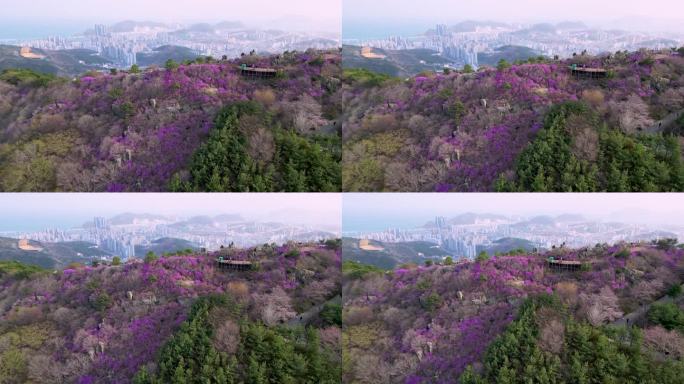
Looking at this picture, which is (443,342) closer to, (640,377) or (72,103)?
(640,377)

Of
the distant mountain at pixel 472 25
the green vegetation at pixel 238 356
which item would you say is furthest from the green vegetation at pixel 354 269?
the distant mountain at pixel 472 25

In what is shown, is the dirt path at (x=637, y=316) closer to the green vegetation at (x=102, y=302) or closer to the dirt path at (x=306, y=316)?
the dirt path at (x=306, y=316)

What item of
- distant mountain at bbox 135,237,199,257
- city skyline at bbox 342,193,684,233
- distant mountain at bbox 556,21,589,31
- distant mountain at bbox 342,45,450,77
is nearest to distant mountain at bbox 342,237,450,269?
city skyline at bbox 342,193,684,233

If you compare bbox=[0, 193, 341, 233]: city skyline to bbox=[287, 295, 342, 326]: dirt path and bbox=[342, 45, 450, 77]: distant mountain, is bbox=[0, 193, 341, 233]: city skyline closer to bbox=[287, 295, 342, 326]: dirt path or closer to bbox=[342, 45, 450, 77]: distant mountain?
bbox=[287, 295, 342, 326]: dirt path

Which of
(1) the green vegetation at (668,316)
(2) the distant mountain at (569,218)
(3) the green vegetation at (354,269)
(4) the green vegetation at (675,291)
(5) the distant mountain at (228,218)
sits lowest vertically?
(1) the green vegetation at (668,316)

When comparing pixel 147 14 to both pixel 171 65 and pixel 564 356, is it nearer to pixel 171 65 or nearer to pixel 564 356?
pixel 171 65

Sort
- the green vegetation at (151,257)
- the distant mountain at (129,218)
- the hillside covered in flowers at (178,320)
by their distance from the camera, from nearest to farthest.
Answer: the hillside covered in flowers at (178,320) < the distant mountain at (129,218) < the green vegetation at (151,257)
